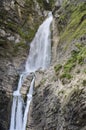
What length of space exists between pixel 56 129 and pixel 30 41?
61.0 feet

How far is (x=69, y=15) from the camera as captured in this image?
28.0 metres

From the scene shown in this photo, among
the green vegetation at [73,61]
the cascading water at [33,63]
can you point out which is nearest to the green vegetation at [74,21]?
the green vegetation at [73,61]

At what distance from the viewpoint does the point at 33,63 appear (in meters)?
31.7

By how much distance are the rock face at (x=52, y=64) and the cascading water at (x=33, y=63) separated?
613mm

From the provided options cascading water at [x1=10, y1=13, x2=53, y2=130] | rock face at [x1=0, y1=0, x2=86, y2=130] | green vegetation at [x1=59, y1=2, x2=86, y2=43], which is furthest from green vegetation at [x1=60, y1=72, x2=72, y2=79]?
cascading water at [x1=10, y1=13, x2=53, y2=130]

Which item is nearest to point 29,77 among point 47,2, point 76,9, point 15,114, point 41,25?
point 15,114

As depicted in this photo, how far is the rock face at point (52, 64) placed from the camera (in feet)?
50.9

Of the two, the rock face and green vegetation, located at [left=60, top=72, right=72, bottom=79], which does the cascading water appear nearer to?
the rock face

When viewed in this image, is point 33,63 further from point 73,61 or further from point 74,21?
point 73,61

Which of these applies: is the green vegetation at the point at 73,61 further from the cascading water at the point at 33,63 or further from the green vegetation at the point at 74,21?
the cascading water at the point at 33,63

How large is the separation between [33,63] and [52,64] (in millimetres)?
7067

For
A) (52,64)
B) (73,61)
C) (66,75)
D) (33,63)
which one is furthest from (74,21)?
(66,75)

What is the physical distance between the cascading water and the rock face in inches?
24.1

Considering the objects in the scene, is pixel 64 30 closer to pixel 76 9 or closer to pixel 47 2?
pixel 76 9
